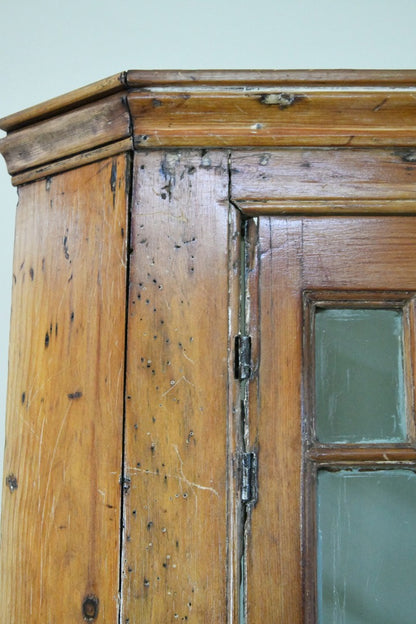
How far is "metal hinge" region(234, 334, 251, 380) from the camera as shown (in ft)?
2.53

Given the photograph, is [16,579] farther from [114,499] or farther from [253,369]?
[253,369]

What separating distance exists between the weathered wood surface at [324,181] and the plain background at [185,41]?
55 centimetres

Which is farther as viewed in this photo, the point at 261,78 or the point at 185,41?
the point at 185,41

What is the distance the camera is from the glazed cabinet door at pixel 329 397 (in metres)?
0.75

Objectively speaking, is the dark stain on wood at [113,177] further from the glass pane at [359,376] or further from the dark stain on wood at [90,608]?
the dark stain on wood at [90,608]


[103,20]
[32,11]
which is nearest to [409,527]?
[103,20]

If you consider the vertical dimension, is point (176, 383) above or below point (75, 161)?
below

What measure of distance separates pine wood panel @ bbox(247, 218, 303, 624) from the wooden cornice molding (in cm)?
14

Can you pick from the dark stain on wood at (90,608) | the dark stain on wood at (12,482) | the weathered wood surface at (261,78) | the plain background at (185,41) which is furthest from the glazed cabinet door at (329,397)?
the plain background at (185,41)

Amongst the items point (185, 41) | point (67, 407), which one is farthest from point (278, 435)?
point (185, 41)

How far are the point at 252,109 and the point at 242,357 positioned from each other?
370mm

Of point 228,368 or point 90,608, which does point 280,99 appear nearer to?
point 228,368

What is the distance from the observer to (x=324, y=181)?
2.63 feet

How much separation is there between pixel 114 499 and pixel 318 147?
604 mm
